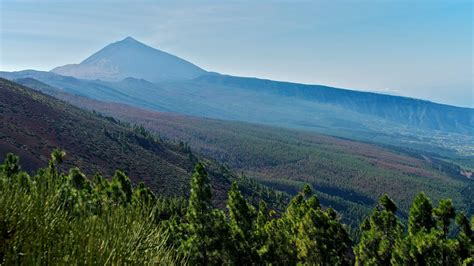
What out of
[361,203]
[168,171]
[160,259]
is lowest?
[361,203]

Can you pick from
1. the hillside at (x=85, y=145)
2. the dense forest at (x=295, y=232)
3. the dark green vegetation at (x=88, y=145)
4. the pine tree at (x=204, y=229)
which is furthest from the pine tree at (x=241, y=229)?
the hillside at (x=85, y=145)

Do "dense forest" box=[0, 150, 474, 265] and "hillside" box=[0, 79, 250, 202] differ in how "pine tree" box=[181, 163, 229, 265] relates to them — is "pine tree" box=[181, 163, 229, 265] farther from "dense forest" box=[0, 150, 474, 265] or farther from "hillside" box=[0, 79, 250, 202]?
"hillside" box=[0, 79, 250, 202]

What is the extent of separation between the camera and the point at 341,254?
31281 millimetres

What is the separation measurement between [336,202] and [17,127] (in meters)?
125

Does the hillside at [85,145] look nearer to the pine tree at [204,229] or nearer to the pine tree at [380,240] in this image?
the pine tree at [204,229]

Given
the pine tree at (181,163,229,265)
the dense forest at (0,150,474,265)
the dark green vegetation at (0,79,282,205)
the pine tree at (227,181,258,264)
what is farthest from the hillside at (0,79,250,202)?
the pine tree at (181,163,229,265)

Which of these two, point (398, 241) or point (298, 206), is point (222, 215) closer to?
point (298, 206)

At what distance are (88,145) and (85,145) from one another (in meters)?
0.95

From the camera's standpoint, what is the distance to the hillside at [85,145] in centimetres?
10443

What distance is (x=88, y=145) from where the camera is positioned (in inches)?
4845

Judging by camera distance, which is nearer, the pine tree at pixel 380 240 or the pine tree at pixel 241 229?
the pine tree at pixel 380 240

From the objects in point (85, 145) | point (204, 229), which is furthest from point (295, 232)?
point (85, 145)

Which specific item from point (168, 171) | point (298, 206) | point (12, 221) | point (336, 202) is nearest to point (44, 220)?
point (12, 221)

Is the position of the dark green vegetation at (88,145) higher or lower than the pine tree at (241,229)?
lower
